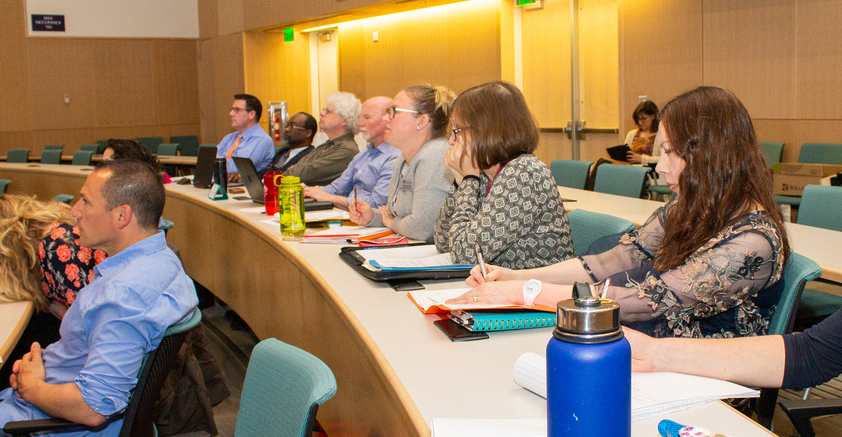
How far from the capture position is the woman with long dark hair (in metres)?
1.57

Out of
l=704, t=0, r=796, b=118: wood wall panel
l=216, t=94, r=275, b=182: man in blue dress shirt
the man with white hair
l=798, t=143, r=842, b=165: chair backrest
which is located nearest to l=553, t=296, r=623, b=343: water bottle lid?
the man with white hair

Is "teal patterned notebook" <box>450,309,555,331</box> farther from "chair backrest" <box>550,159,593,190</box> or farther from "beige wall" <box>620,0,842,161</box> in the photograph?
"beige wall" <box>620,0,842,161</box>

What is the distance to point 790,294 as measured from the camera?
1723mm

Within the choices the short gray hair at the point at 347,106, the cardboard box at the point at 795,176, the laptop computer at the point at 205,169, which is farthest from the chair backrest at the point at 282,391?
the cardboard box at the point at 795,176

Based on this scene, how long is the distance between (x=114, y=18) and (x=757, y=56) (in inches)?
425

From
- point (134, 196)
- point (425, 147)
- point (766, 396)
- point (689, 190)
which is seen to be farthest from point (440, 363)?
point (425, 147)

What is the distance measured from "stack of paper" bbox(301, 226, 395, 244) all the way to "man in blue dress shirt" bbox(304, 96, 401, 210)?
0.59 metres

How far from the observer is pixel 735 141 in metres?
1.60

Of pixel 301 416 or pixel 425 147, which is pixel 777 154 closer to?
pixel 425 147

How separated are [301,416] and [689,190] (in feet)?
3.32

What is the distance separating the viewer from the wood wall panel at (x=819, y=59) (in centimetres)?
A: 597

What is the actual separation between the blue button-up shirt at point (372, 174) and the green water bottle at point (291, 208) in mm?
743

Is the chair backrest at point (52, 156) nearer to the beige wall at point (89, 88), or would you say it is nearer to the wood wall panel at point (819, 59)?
the beige wall at point (89, 88)

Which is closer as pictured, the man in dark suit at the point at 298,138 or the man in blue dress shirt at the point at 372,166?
the man in blue dress shirt at the point at 372,166
